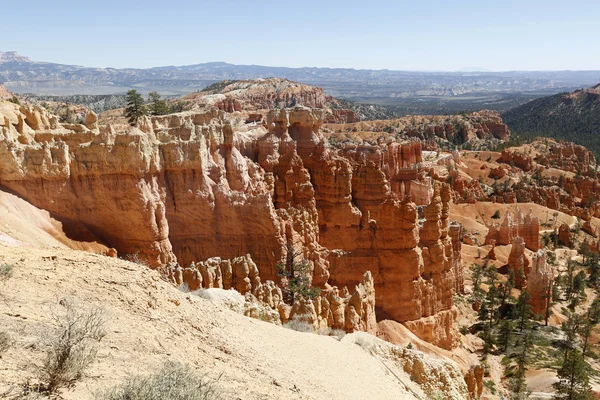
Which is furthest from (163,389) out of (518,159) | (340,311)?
(518,159)

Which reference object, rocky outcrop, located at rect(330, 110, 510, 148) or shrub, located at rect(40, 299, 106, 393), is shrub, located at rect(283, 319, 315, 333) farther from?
rocky outcrop, located at rect(330, 110, 510, 148)

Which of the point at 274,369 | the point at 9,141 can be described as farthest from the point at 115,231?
the point at 274,369

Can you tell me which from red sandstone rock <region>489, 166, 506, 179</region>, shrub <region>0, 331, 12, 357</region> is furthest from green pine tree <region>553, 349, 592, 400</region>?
red sandstone rock <region>489, 166, 506, 179</region>

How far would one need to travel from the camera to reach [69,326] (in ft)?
24.6

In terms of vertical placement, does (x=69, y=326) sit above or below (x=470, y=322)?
above

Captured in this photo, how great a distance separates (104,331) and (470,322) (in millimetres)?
31648

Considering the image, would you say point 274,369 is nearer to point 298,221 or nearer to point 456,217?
point 298,221

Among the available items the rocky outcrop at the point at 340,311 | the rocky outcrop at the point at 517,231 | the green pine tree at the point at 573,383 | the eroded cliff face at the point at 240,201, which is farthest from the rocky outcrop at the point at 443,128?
the rocky outcrop at the point at 340,311

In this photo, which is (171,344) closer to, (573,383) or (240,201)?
(240,201)

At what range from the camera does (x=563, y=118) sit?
15900 centimetres

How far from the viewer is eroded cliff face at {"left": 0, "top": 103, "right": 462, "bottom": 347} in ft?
65.0

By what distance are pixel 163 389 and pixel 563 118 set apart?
174 meters

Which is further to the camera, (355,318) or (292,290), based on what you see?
(292,290)

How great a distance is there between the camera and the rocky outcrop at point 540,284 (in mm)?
40281
